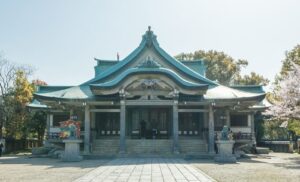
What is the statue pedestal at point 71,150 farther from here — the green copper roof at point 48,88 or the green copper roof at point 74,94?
the green copper roof at point 48,88

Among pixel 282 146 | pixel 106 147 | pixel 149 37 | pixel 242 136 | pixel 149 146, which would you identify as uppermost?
pixel 149 37

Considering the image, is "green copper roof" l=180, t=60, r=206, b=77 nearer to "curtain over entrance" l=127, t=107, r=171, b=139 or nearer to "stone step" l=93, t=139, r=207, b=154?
"curtain over entrance" l=127, t=107, r=171, b=139

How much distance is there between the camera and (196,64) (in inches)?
1346

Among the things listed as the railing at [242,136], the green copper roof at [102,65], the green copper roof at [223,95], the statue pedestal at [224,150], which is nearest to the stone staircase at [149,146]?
the railing at [242,136]

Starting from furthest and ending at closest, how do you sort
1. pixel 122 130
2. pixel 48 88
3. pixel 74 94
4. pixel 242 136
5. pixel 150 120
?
pixel 48 88
pixel 150 120
pixel 242 136
pixel 74 94
pixel 122 130

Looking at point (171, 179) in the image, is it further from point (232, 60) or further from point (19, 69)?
point (232, 60)

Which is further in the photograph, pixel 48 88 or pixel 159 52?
pixel 48 88

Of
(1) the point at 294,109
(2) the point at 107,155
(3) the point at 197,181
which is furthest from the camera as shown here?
(1) the point at 294,109

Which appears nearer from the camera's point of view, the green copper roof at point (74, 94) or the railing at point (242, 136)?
the green copper roof at point (74, 94)

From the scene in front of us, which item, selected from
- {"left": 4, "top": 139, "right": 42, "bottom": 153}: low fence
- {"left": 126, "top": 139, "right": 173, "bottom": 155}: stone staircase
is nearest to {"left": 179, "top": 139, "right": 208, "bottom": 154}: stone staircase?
{"left": 126, "top": 139, "right": 173, "bottom": 155}: stone staircase

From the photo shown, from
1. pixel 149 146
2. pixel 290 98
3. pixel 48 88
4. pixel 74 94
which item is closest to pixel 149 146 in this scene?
pixel 149 146

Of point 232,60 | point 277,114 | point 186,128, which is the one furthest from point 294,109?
point 232,60

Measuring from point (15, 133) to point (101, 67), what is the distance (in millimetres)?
11956

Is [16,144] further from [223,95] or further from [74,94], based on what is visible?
[223,95]
